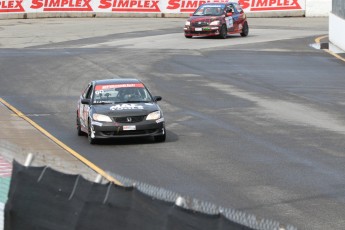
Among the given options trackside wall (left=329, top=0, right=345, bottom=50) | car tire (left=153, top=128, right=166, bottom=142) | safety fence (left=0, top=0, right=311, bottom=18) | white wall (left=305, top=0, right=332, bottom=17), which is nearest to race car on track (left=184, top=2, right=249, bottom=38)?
trackside wall (left=329, top=0, right=345, bottom=50)

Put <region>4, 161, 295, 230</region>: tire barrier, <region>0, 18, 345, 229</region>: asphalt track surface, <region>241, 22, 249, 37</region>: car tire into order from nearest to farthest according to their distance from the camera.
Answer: <region>4, 161, 295, 230</region>: tire barrier → <region>0, 18, 345, 229</region>: asphalt track surface → <region>241, 22, 249, 37</region>: car tire

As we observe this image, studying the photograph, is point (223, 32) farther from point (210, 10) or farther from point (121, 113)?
point (121, 113)

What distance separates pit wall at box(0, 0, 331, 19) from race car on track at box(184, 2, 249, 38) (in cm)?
1292

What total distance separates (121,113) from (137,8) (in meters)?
43.8

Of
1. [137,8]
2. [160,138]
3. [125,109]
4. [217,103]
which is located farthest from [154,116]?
[137,8]

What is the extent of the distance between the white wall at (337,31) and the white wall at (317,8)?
1574 centimetres

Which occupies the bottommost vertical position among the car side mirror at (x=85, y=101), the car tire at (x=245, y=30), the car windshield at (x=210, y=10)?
the car tire at (x=245, y=30)

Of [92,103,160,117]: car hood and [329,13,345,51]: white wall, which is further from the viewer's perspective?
[329,13,345,51]: white wall

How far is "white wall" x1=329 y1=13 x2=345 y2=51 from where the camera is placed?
43875 millimetres

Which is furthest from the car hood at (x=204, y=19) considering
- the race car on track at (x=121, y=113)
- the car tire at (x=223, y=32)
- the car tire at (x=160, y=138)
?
the car tire at (x=160, y=138)

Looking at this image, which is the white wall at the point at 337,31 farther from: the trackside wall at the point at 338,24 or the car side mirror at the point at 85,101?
the car side mirror at the point at 85,101

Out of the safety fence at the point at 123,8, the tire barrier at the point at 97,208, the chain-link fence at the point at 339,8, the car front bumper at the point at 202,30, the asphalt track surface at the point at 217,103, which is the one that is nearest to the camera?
the tire barrier at the point at 97,208

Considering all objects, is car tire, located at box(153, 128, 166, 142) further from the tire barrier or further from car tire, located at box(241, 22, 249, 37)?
car tire, located at box(241, 22, 249, 37)

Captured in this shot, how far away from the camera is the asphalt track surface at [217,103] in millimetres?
16469
